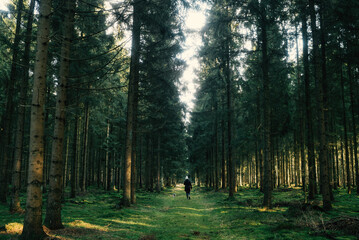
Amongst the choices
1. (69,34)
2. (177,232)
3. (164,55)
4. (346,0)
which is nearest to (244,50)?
(346,0)

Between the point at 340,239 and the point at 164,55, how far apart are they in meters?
14.6

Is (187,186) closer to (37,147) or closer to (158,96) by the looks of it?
(158,96)

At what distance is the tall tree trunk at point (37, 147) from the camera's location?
553cm

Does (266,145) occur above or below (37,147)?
above

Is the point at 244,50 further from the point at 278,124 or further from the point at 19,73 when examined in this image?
the point at 19,73

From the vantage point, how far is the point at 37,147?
5672mm

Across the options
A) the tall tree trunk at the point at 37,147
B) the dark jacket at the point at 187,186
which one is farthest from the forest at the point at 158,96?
the dark jacket at the point at 187,186

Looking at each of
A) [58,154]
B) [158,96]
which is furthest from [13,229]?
[158,96]

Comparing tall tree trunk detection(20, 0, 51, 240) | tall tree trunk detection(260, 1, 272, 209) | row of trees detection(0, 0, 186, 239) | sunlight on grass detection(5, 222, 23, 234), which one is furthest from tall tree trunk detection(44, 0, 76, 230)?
tall tree trunk detection(260, 1, 272, 209)

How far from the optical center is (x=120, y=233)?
7.45m

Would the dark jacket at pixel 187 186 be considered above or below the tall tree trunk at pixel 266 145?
below

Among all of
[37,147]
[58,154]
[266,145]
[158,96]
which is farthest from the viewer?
[158,96]

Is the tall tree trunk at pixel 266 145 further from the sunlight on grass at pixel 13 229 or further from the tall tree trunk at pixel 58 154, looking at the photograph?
the sunlight on grass at pixel 13 229

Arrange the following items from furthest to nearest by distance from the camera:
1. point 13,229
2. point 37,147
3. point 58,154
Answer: point 58,154 → point 13,229 → point 37,147
